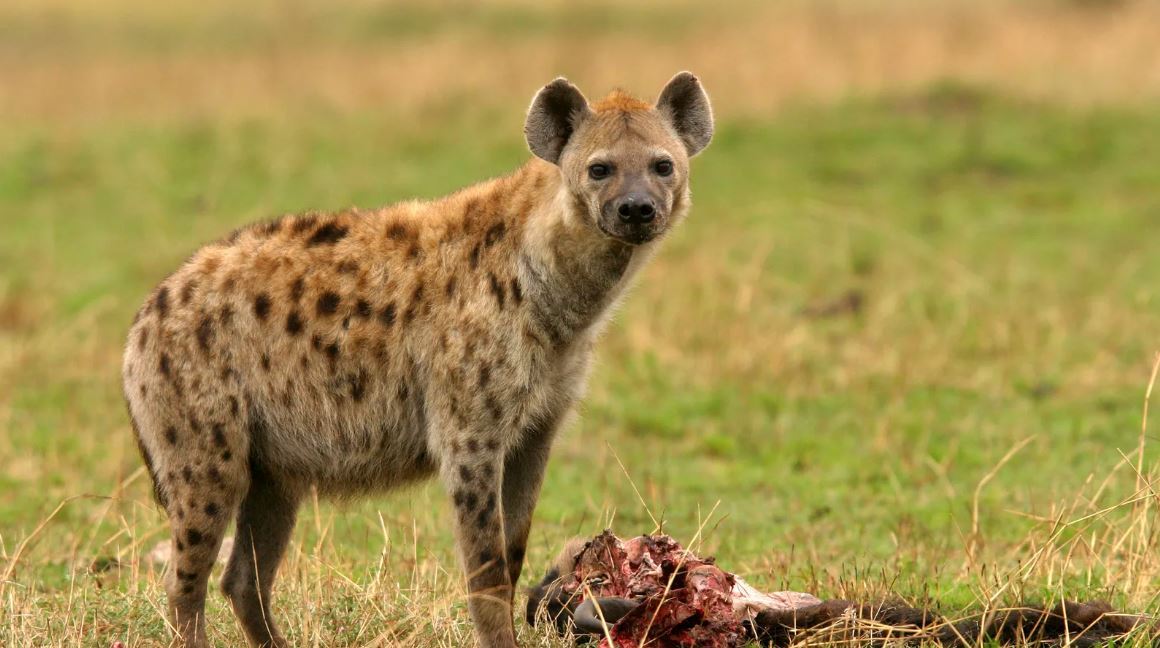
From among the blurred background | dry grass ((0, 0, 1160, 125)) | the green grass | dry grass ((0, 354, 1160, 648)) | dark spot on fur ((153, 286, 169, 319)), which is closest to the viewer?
dry grass ((0, 354, 1160, 648))

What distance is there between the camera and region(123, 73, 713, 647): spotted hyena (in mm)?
4406

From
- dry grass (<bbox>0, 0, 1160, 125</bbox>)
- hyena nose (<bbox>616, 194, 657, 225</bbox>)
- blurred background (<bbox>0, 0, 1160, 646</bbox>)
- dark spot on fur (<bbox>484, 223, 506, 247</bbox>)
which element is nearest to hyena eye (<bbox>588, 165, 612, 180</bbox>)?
hyena nose (<bbox>616, 194, 657, 225</bbox>)

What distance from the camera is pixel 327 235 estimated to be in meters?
4.72

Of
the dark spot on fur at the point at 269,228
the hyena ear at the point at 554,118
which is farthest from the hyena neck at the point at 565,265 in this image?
the dark spot on fur at the point at 269,228

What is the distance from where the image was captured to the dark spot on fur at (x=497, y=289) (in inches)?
176

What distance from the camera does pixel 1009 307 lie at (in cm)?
995

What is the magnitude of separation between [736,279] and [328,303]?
5.93 m

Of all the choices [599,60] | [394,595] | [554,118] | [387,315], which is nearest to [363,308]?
[387,315]

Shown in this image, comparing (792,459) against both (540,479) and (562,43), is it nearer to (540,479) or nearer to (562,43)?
(540,479)

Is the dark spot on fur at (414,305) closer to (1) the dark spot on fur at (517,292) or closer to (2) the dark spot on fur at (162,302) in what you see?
(1) the dark spot on fur at (517,292)

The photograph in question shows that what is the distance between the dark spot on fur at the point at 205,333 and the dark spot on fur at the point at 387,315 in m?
0.45

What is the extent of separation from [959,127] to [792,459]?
7.32 metres

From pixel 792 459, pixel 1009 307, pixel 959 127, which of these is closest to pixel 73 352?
pixel 792 459

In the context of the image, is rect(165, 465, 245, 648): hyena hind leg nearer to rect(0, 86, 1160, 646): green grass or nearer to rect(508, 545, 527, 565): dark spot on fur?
rect(0, 86, 1160, 646): green grass
